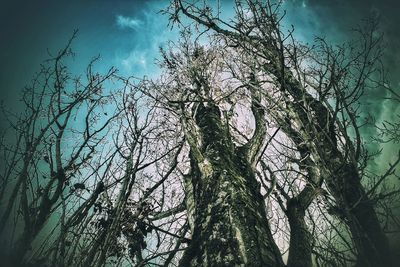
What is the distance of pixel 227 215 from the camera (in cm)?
275

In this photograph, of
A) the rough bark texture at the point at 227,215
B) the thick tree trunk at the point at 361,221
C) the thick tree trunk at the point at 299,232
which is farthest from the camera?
the thick tree trunk at the point at 299,232

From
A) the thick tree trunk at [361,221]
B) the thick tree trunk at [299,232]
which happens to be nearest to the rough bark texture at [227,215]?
the thick tree trunk at [361,221]

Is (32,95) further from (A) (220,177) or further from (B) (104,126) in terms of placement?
(A) (220,177)

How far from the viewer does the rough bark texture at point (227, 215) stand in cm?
241

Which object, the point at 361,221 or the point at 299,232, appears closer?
the point at 361,221

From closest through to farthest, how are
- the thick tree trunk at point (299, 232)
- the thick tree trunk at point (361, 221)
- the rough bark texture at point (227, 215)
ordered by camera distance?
the rough bark texture at point (227, 215)
the thick tree trunk at point (361, 221)
the thick tree trunk at point (299, 232)

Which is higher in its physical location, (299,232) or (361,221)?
(299,232)

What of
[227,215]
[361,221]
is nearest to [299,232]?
[361,221]

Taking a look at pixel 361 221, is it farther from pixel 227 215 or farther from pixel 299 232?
pixel 227 215

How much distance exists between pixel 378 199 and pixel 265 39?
2.19m

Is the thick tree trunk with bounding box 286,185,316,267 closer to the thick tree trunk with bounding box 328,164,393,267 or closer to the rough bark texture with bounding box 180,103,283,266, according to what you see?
the thick tree trunk with bounding box 328,164,393,267

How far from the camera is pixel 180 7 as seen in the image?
4883 millimetres

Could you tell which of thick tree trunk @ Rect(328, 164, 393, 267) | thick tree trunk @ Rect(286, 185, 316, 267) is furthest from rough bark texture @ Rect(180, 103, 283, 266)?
thick tree trunk @ Rect(286, 185, 316, 267)

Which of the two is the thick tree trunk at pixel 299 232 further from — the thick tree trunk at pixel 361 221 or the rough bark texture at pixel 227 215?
the rough bark texture at pixel 227 215
